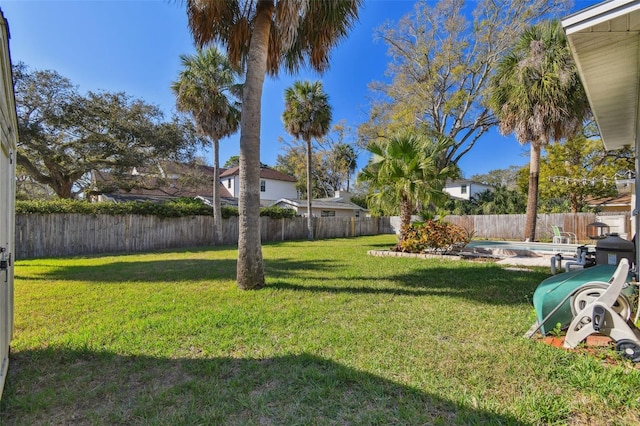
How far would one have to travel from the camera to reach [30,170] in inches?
655

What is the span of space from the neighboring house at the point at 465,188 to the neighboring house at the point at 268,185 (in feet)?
65.6

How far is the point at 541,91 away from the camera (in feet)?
42.6

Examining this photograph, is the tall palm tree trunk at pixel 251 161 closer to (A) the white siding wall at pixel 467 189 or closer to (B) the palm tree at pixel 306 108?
(B) the palm tree at pixel 306 108

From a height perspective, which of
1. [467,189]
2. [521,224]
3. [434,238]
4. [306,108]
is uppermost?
[306,108]

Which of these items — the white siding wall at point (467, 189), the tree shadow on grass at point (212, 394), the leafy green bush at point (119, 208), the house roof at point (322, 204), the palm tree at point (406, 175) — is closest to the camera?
the tree shadow on grass at point (212, 394)

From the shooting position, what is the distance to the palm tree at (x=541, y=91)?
12.6m

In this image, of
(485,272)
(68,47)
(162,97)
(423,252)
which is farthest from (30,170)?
(485,272)

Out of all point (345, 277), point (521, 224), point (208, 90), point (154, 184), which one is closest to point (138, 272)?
point (345, 277)

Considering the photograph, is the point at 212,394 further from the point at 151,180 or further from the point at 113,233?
the point at 151,180

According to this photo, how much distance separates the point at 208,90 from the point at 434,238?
1288 cm

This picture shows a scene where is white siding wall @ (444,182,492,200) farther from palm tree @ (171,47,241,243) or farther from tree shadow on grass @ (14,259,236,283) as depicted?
tree shadow on grass @ (14,259,236,283)

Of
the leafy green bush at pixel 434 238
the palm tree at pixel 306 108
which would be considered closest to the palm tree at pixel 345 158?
the palm tree at pixel 306 108

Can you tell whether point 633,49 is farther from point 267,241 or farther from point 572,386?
point 267,241

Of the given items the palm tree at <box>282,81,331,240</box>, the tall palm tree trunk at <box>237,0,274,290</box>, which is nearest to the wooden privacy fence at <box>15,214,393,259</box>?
the palm tree at <box>282,81,331,240</box>
